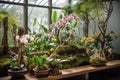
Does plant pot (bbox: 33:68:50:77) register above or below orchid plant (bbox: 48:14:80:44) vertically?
below

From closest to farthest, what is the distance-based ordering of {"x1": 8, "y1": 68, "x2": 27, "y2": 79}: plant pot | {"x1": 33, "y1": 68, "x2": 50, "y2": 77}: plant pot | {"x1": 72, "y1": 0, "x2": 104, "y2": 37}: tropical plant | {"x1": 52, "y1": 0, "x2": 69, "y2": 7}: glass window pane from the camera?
{"x1": 8, "y1": 68, "x2": 27, "y2": 79}: plant pot → {"x1": 33, "y1": 68, "x2": 50, "y2": 77}: plant pot → {"x1": 72, "y1": 0, "x2": 104, "y2": 37}: tropical plant → {"x1": 52, "y1": 0, "x2": 69, "y2": 7}: glass window pane

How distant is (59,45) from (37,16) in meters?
2.02

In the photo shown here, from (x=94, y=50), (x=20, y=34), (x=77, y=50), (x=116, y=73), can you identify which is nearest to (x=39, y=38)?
(x=77, y=50)

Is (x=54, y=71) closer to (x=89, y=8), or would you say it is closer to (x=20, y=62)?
(x=20, y=62)

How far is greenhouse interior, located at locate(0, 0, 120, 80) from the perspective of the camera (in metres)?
3.04

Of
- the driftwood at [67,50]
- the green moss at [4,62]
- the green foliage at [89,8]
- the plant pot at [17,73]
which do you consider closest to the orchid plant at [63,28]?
the driftwood at [67,50]

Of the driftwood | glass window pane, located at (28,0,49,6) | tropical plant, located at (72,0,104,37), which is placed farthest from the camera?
glass window pane, located at (28,0,49,6)

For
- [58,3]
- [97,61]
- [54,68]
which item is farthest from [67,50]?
[58,3]

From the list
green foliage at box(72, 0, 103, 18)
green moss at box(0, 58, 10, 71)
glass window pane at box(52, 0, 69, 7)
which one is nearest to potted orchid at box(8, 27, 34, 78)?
green moss at box(0, 58, 10, 71)

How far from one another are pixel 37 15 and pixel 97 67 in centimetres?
297

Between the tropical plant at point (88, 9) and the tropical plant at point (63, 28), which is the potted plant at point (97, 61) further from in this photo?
the tropical plant at point (88, 9)

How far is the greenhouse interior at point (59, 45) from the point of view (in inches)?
120

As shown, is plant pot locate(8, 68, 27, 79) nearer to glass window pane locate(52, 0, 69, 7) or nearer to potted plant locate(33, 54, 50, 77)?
potted plant locate(33, 54, 50, 77)

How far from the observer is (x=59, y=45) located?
4.21 m
